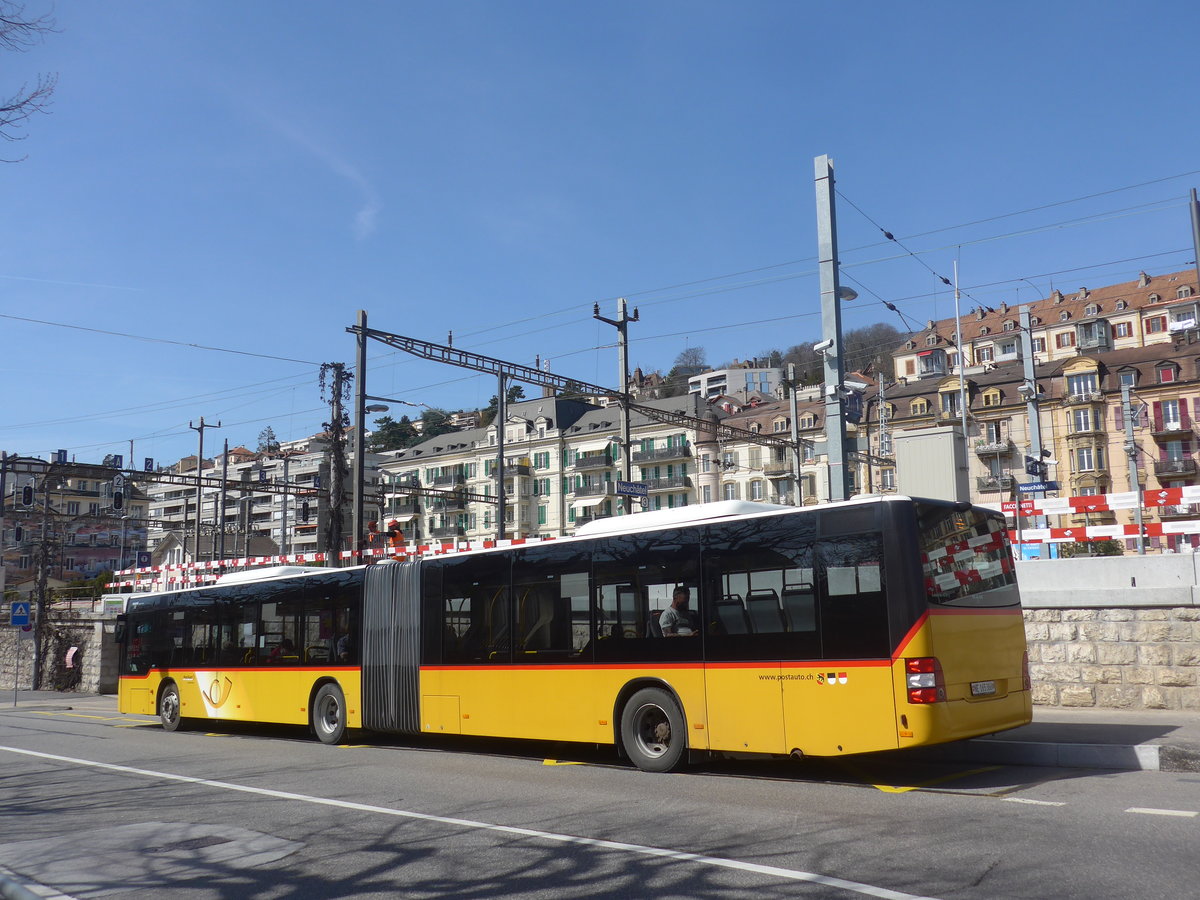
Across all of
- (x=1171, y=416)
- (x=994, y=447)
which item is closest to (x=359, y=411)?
(x=994, y=447)

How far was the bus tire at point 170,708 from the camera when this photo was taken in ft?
63.8

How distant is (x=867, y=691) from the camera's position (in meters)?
9.60

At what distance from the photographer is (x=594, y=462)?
285ft

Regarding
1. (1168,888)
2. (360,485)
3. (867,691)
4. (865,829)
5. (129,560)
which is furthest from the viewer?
(129,560)

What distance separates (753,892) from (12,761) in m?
12.3

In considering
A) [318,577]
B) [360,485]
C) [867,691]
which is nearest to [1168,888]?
[867,691]

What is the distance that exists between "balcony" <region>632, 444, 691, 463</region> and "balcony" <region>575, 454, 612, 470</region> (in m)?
2.87

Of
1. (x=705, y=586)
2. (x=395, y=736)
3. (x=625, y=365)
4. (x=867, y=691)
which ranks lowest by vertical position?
(x=395, y=736)

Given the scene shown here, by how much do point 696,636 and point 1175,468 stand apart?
222 ft

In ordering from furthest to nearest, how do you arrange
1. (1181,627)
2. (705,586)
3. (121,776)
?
1. (1181,627)
2. (121,776)
3. (705,586)

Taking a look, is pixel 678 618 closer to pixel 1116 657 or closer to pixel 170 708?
pixel 1116 657

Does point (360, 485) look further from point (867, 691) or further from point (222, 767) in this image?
point (867, 691)

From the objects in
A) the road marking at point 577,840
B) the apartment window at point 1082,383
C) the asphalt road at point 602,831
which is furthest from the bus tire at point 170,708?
the apartment window at point 1082,383

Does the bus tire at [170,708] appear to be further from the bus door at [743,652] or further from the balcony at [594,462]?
the balcony at [594,462]
